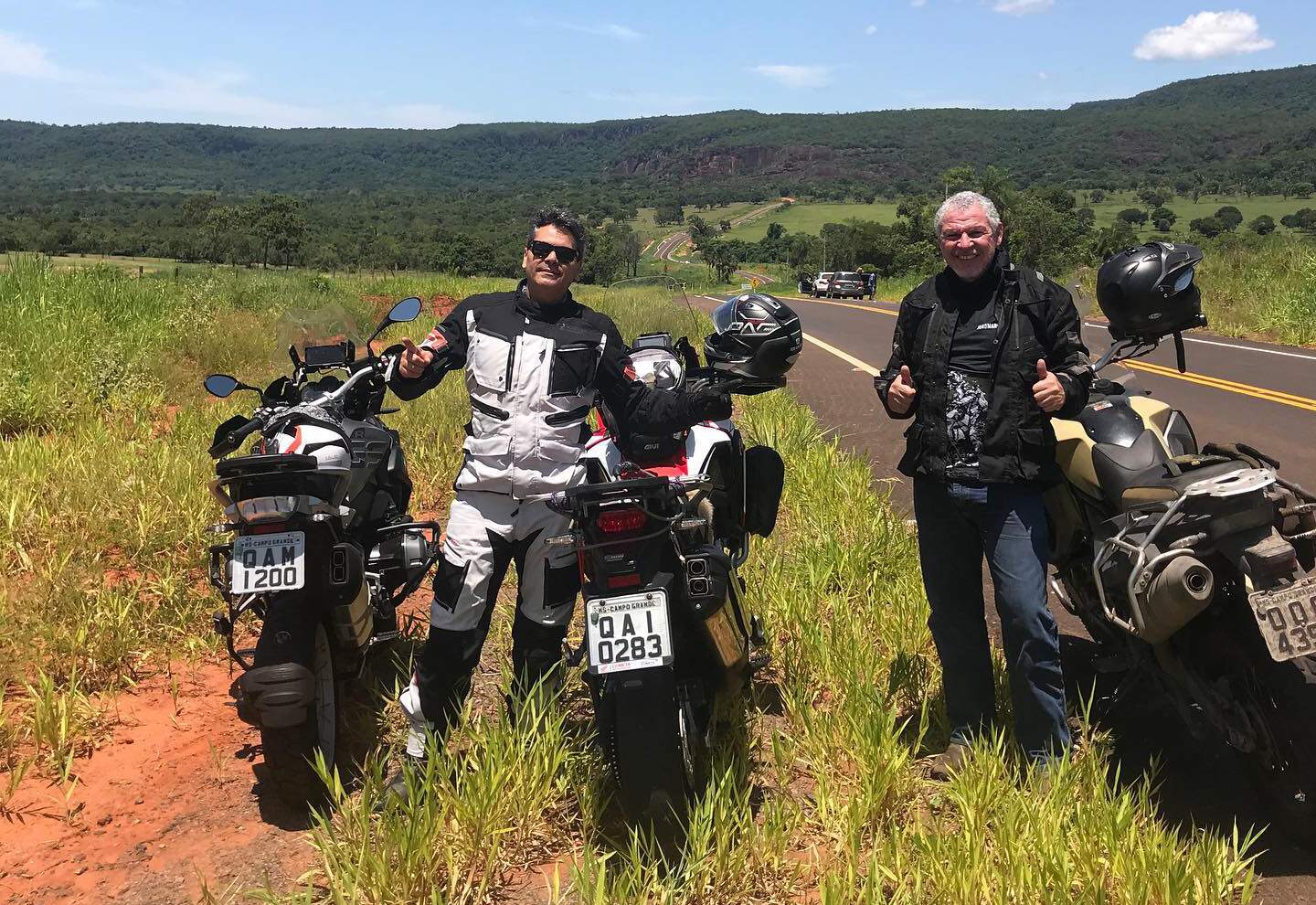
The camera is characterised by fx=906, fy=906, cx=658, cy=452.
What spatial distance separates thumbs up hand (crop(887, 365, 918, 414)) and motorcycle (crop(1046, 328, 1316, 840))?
65 centimetres

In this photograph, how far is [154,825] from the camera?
293cm

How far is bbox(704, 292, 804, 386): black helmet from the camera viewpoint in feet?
9.53

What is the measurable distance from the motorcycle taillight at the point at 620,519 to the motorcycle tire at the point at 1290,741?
181cm

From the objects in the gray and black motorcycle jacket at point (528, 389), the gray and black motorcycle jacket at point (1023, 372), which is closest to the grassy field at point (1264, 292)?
the gray and black motorcycle jacket at point (1023, 372)

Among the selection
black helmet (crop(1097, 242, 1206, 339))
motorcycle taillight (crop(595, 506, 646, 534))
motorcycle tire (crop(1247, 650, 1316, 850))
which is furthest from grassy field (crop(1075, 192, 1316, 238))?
motorcycle taillight (crop(595, 506, 646, 534))

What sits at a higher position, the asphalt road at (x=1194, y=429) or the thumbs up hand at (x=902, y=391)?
the thumbs up hand at (x=902, y=391)

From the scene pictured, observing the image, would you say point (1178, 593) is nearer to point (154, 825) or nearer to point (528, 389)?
point (528, 389)

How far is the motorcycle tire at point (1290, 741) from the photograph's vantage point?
2.48 meters

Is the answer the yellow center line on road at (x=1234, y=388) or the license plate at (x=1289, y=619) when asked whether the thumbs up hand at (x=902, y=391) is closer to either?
the license plate at (x=1289, y=619)

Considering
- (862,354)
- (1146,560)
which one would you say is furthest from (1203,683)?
(862,354)

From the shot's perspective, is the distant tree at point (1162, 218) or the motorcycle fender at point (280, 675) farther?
the distant tree at point (1162, 218)

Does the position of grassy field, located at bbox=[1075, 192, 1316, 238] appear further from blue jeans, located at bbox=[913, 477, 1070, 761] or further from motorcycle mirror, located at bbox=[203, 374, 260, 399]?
motorcycle mirror, located at bbox=[203, 374, 260, 399]

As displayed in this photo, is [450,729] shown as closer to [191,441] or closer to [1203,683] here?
[1203,683]

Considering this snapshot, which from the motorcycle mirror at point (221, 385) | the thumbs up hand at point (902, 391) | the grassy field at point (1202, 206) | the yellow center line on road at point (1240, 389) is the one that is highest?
the grassy field at point (1202, 206)
